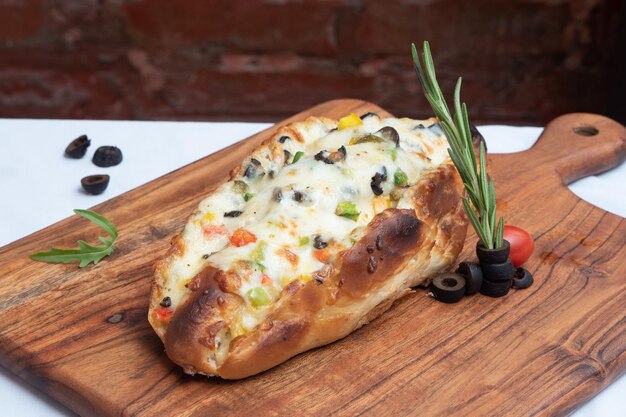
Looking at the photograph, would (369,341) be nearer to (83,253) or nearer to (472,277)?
(472,277)

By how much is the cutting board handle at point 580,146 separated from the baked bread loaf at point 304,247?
79 cm

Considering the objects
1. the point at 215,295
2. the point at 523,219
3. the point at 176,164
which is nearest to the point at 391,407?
the point at 215,295

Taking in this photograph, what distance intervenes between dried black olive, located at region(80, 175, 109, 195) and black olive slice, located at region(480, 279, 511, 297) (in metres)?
1.61

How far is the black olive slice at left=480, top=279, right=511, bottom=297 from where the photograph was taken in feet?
9.71

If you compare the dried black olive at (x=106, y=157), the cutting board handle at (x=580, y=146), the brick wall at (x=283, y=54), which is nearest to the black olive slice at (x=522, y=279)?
the cutting board handle at (x=580, y=146)

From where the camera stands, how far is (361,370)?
2.64m

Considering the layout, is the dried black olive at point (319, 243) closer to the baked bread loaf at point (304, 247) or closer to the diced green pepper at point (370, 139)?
the baked bread loaf at point (304, 247)

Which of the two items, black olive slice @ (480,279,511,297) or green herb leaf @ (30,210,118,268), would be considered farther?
green herb leaf @ (30,210,118,268)

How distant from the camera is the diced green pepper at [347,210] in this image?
9.17 feet

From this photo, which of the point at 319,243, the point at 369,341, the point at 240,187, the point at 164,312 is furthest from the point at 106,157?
the point at 369,341

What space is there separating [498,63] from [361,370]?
3.79 m

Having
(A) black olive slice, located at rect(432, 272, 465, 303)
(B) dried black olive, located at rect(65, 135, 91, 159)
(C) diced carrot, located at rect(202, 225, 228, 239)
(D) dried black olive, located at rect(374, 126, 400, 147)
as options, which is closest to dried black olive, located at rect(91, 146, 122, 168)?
(B) dried black olive, located at rect(65, 135, 91, 159)

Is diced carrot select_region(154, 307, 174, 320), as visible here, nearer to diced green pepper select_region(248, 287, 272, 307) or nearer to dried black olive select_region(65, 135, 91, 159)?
diced green pepper select_region(248, 287, 272, 307)

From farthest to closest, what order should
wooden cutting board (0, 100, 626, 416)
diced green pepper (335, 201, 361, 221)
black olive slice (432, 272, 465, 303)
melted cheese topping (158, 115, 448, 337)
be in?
1. black olive slice (432, 272, 465, 303)
2. diced green pepper (335, 201, 361, 221)
3. melted cheese topping (158, 115, 448, 337)
4. wooden cutting board (0, 100, 626, 416)
